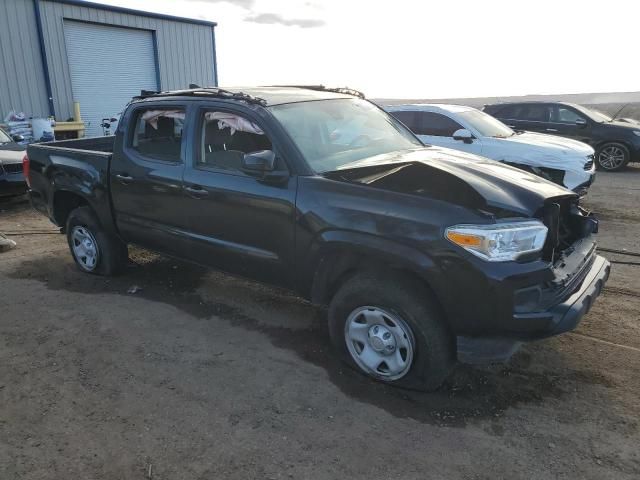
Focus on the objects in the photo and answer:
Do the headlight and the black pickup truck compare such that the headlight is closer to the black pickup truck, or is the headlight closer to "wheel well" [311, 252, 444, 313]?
the black pickup truck

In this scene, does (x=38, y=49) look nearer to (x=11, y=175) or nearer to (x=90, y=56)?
(x=90, y=56)

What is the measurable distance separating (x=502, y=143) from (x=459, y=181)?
557 cm

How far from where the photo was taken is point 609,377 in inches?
134

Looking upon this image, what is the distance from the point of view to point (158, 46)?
Answer: 727 inches

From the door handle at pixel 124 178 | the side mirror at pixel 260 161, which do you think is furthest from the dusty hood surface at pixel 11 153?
the side mirror at pixel 260 161

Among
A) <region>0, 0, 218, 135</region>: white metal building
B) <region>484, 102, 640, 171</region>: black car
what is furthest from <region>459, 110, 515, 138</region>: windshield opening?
<region>0, 0, 218, 135</region>: white metal building

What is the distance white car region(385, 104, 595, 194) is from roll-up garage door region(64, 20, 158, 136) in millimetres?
12037

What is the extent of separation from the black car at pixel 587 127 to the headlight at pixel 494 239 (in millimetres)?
10334

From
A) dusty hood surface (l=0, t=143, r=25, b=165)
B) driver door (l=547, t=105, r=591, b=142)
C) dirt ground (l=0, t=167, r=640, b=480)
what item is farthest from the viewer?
driver door (l=547, t=105, r=591, b=142)

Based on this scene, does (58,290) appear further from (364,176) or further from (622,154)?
(622,154)

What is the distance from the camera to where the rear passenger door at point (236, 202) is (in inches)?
142

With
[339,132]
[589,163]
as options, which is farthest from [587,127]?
[339,132]

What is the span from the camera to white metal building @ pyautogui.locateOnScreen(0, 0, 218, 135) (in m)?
14.9

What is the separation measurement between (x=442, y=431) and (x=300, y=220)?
5.21ft
